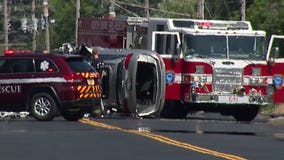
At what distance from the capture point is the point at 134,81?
29.3m

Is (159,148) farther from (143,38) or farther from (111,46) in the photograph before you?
(111,46)

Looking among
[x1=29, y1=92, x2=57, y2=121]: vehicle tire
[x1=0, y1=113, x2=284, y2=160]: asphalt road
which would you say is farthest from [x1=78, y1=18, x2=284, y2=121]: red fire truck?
[x1=29, y1=92, x2=57, y2=121]: vehicle tire

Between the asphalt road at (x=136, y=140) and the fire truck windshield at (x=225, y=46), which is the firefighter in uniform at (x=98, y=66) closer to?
the asphalt road at (x=136, y=140)

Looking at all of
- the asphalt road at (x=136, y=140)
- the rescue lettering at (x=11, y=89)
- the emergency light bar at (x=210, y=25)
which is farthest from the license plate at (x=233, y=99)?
the rescue lettering at (x=11, y=89)

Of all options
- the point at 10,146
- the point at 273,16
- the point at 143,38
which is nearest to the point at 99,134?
the point at 10,146

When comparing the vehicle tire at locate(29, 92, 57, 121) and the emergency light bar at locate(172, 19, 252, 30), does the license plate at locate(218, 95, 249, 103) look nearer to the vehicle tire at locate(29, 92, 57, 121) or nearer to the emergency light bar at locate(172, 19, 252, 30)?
the emergency light bar at locate(172, 19, 252, 30)

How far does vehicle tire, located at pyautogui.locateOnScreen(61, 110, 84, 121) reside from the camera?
28.4m

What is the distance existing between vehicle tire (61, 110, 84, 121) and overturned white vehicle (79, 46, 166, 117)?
5.15ft

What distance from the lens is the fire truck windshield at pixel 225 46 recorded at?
30781 mm

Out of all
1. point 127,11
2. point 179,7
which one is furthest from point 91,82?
point 179,7

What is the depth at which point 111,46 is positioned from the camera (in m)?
36.1

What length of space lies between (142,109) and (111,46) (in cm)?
596

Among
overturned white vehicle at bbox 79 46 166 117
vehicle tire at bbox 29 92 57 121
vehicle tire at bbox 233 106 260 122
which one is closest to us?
vehicle tire at bbox 29 92 57 121

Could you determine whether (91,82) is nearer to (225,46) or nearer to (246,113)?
(225,46)
